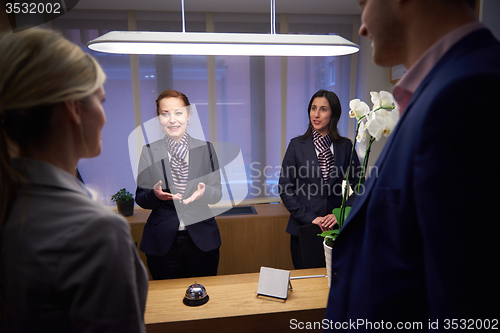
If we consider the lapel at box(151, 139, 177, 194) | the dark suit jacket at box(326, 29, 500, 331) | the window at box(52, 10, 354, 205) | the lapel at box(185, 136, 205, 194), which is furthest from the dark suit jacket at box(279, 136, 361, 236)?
the dark suit jacket at box(326, 29, 500, 331)

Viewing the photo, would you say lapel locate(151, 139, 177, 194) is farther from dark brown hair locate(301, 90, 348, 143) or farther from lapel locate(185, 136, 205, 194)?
dark brown hair locate(301, 90, 348, 143)

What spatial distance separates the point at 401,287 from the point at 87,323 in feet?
1.90

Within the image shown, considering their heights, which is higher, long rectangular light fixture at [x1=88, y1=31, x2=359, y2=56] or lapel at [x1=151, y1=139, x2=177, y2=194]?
long rectangular light fixture at [x1=88, y1=31, x2=359, y2=56]

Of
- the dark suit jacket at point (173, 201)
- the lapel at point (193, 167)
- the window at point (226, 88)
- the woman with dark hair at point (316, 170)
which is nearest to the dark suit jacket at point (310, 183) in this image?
the woman with dark hair at point (316, 170)

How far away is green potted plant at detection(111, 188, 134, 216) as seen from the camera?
315 centimetres

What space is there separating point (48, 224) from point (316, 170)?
6.57 ft

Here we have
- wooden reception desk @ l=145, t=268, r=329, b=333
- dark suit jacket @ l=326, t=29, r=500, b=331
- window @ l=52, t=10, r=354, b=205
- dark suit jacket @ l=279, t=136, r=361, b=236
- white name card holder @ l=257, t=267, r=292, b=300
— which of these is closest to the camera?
dark suit jacket @ l=326, t=29, r=500, b=331

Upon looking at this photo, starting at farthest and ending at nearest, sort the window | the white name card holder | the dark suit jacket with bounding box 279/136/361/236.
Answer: the window, the dark suit jacket with bounding box 279/136/361/236, the white name card holder

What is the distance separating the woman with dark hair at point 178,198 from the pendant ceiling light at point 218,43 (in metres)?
0.55

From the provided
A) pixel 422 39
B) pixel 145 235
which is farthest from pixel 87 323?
pixel 145 235

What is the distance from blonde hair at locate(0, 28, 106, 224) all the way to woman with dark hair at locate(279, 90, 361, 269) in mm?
1927

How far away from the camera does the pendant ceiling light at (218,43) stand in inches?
52.8

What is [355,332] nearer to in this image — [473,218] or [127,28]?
[473,218]

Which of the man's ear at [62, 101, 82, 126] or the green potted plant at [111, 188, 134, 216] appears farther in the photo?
the green potted plant at [111, 188, 134, 216]
